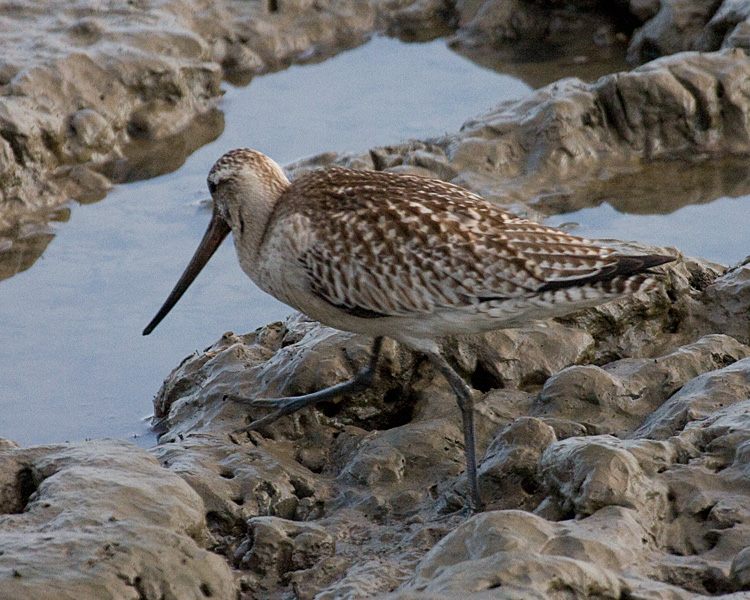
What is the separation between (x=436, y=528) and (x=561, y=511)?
2.08ft

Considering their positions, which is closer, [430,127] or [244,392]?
[244,392]

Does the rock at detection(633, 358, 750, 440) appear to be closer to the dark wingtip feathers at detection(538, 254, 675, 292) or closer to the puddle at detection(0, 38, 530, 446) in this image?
the dark wingtip feathers at detection(538, 254, 675, 292)

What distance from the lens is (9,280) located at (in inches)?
324

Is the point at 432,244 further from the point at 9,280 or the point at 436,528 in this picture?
the point at 9,280

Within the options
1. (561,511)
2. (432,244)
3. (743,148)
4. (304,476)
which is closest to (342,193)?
(432,244)

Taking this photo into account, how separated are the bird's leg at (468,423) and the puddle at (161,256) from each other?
205cm

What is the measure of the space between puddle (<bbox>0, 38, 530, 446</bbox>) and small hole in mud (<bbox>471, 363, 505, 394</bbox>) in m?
2.01

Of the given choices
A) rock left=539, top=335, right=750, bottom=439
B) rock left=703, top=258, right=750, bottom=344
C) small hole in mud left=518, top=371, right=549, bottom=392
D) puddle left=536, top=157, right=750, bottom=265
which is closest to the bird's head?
small hole in mud left=518, top=371, right=549, bottom=392

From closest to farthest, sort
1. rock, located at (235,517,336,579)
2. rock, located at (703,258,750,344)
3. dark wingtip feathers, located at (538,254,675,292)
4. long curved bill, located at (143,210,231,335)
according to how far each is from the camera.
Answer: rock, located at (235,517,336,579) → dark wingtip feathers, located at (538,254,675,292) → long curved bill, located at (143,210,231,335) → rock, located at (703,258,750,344)

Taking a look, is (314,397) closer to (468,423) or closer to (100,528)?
(468,423)

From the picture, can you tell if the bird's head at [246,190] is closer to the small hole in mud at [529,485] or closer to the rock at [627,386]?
the rock at [627,386]

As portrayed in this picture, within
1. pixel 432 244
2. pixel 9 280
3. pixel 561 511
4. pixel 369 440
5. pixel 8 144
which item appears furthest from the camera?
pixel 8 144

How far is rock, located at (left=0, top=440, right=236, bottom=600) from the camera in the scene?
11.9 ft

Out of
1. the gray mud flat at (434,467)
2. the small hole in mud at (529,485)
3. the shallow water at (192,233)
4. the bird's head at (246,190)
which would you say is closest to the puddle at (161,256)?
the shallow water at (192,233)
